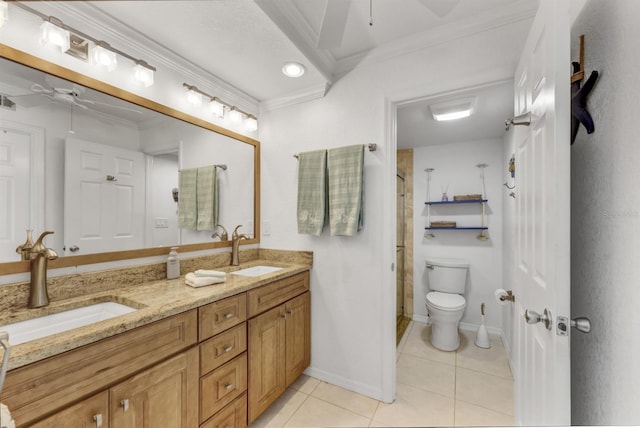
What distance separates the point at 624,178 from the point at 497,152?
231cm

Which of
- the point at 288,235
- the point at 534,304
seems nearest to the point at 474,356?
the point at 534,304

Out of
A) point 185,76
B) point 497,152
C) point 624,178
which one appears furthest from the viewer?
point 497,152

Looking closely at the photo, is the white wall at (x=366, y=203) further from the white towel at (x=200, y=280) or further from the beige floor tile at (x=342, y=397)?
the white towel at (x=200, y=280)

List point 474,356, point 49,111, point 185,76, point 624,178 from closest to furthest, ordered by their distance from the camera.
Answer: point 624,178 → point 49,111 → point 185,76 → point 474,356

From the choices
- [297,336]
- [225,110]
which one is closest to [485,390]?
[297,336]

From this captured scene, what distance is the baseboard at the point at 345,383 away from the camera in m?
1.58

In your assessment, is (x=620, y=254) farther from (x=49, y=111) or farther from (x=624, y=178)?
(x=49, y=111)

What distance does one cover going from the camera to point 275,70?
153cm

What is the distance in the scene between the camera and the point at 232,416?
47.9 inches

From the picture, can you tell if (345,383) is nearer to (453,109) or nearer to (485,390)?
(485,390)

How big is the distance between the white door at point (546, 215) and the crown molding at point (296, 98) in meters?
1.13

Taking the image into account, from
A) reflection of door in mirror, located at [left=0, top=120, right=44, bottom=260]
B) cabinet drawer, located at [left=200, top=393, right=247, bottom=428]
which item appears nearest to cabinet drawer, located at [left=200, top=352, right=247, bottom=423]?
cabinet drawer, located at [left=200, top=393, right=247, bottom=428]

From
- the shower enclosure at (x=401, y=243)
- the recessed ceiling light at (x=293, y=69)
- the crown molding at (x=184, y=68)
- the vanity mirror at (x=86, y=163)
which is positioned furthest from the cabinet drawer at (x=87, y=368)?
the shower enclosure at (x=401, y=243)

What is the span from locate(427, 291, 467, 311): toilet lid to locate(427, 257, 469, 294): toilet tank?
12 cm
